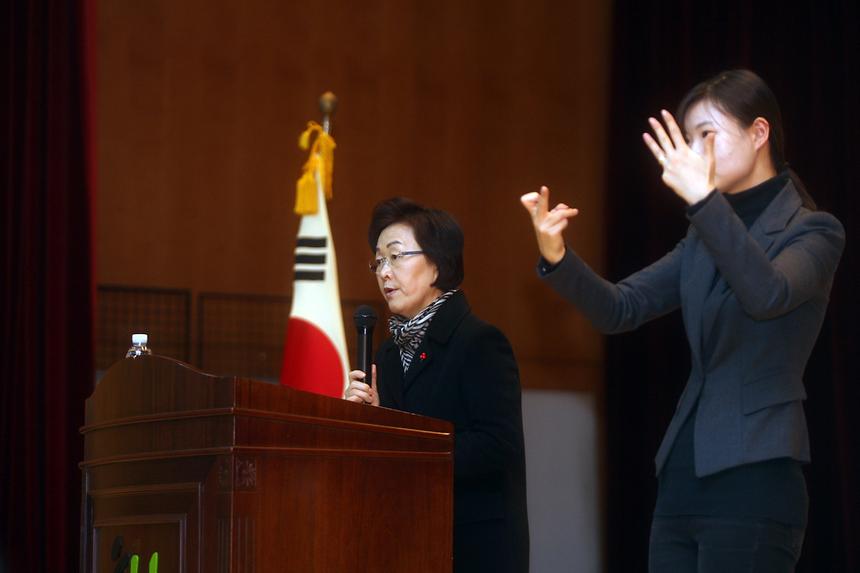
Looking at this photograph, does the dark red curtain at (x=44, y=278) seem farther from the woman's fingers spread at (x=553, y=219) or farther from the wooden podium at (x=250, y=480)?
the woman's fingers spread at (x=553, y=219)

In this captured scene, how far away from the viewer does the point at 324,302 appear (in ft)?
15.0

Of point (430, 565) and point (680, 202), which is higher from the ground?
point (680, 202)

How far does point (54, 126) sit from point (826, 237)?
314cm

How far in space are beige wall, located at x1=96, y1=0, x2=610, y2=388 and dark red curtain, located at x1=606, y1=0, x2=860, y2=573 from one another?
12.0 inches

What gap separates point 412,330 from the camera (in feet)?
8.80

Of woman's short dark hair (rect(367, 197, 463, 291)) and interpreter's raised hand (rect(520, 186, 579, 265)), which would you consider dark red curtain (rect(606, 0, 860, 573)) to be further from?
interpreter's raised hand (rect(520, 186, 579, 265))

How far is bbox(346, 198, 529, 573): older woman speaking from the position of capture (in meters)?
2.44

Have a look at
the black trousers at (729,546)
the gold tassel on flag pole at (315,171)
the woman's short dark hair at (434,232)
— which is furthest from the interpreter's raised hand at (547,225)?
the gold tassel on flag pole at (315,171)

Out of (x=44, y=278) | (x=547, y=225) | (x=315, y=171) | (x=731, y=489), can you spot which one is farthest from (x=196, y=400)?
(x=315, y=171)

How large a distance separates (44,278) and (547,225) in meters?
2.67

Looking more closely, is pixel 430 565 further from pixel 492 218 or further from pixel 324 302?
pixel 492 218

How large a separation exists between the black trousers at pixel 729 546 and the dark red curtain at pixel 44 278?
2799mm

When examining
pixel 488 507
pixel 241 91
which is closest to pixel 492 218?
pixel 241 91

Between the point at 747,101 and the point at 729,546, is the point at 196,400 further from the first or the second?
the point at 747,101
